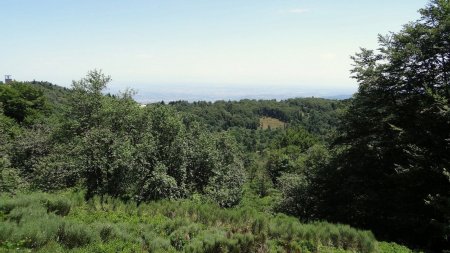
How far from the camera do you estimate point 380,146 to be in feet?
52.2

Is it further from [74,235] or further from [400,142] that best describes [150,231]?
[400,142]

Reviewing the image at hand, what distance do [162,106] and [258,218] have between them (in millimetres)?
12283

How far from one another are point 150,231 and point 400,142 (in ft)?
36.5

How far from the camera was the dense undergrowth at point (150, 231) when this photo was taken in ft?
27.7

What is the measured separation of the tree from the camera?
45.0ft

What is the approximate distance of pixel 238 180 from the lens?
2395 cm

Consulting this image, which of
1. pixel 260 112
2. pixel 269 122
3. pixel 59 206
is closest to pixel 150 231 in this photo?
pixel 59 206

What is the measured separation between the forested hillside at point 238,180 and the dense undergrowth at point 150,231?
41 millimetres

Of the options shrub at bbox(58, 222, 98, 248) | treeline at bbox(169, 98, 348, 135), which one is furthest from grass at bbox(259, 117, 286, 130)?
shrub at bbox(58, 222, 98, 248)

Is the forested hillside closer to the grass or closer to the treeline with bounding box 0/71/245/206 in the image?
the treeline with bounding box 0/71/245/206

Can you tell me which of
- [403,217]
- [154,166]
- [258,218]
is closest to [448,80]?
[403,217]

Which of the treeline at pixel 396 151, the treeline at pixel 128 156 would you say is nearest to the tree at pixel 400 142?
the treeline at pixel 396 151

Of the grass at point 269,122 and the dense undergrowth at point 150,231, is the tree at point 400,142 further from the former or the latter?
the grass at point 269,122

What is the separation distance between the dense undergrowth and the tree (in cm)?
342
